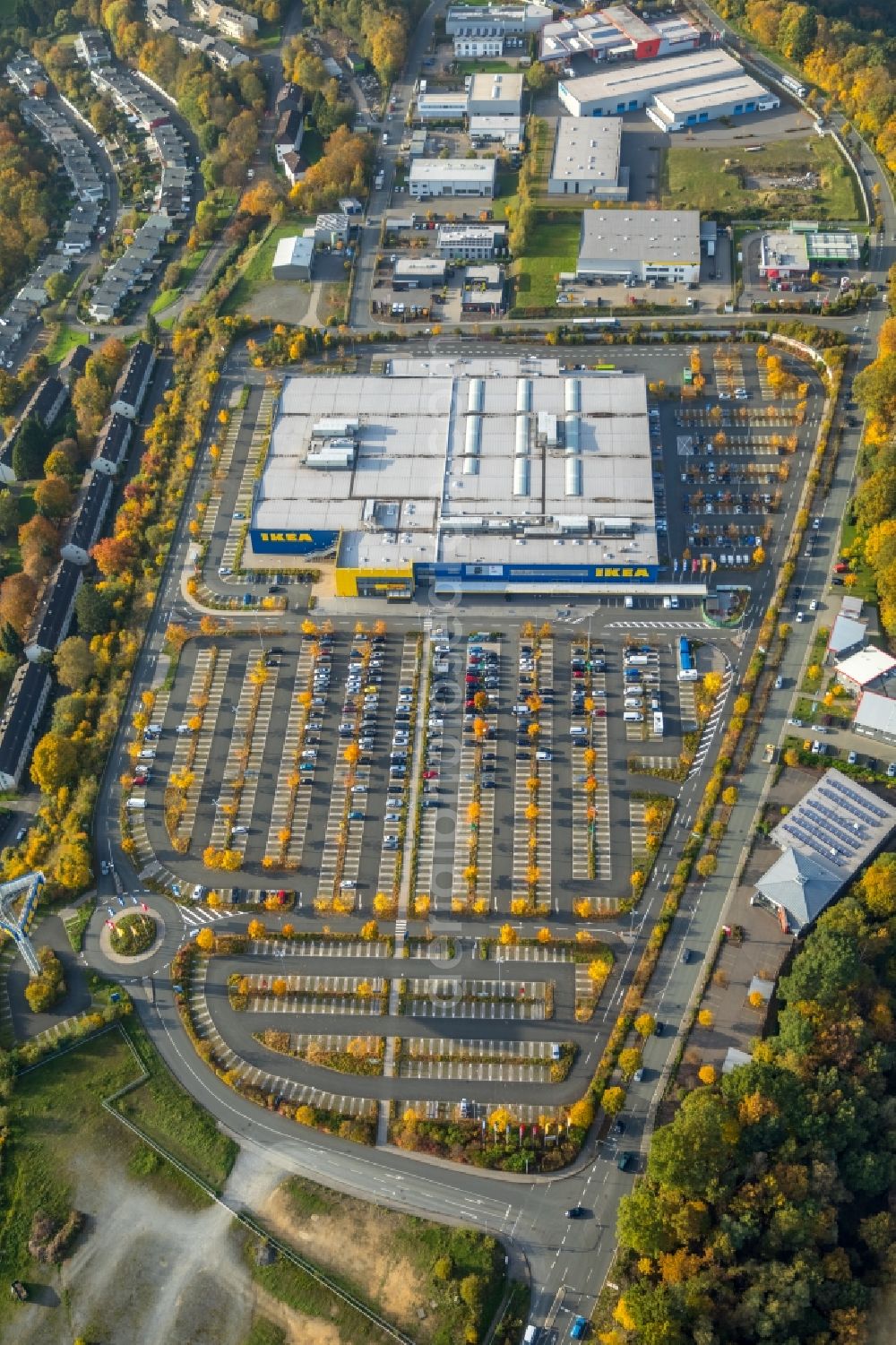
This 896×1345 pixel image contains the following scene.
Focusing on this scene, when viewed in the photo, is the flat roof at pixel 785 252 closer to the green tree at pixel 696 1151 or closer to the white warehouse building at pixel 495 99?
the white warehouse building at pixel 495 99

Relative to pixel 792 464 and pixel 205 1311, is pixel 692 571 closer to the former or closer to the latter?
pixel 792 464

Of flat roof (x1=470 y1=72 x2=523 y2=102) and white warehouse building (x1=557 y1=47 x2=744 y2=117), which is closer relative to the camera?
white warehouse building (x1=557 y1=47 x2=744 y2=117)

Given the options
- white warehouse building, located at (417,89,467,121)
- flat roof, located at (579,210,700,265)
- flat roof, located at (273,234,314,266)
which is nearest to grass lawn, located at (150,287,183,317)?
flat roof, located at (273,234,314,266)

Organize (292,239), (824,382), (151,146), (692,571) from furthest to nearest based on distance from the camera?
(151,146) < (292,239) < (824,382) < (692,571)

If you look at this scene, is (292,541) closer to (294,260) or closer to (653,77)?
(294,260)

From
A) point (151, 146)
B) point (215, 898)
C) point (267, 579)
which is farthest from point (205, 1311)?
point (151, 146)

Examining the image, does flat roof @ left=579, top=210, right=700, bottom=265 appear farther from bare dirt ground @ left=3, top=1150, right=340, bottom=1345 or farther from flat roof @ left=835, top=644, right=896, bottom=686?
bare dirt ground @ left=3, top=1150, right=340, bottom=1345
